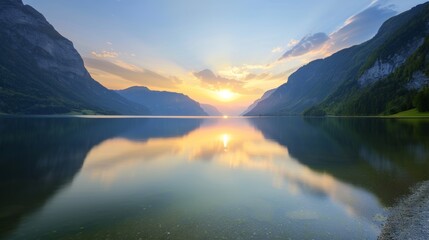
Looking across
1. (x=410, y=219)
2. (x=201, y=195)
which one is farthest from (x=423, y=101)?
(x=201, y=195)

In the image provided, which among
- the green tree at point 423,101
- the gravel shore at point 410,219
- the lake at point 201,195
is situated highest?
the green tree at point 423,101

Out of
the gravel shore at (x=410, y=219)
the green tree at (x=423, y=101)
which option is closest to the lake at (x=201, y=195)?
the gravel shore at (x=410, y=219)

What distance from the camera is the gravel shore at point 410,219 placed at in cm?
1819

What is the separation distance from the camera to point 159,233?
750 inches

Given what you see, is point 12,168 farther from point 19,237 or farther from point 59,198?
point 19,237

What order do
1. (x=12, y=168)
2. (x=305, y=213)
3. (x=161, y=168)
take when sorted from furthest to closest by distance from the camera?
(x=161, y=168) → (x=12, y=168) → (x=305, y=213)

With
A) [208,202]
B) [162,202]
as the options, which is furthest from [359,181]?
[162,202]

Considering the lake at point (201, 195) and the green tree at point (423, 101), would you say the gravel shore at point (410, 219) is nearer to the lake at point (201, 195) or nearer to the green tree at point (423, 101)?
the lake at point (201, 195)

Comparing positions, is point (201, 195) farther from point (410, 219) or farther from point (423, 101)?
point (423, 101)

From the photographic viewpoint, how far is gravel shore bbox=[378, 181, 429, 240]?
18188 mm

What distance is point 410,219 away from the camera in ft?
68.8

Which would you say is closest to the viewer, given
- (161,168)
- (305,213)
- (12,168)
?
(305,213)

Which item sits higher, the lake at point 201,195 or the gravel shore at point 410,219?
the gravel shore at point 410,219

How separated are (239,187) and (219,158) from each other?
2234 cm
